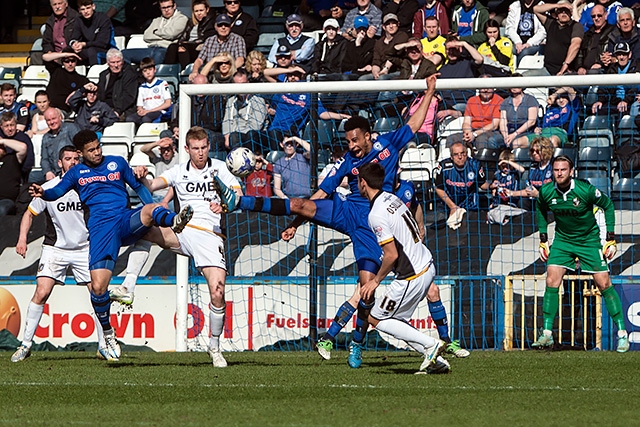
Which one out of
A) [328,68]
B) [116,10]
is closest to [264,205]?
[328,68]

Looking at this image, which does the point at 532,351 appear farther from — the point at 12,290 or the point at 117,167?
the point at 12,290

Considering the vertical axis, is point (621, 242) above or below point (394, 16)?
below

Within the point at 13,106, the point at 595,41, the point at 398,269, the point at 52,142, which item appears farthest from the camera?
the point at 13,106

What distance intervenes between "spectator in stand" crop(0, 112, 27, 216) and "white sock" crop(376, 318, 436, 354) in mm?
9511

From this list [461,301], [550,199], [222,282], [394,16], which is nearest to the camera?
[222,282]

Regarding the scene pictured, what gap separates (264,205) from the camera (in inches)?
410

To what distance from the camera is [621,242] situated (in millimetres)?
13719

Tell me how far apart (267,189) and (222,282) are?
4.12m

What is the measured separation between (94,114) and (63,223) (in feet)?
18.6

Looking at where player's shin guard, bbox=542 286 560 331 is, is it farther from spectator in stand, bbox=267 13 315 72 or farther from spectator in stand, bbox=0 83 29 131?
spectator in stand, bbox=0 83 29 131

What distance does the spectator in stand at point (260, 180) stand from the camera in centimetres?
1466

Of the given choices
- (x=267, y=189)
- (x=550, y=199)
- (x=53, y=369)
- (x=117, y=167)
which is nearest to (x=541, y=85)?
(x=550, y=199)

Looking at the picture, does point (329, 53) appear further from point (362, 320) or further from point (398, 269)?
point (398, 269)

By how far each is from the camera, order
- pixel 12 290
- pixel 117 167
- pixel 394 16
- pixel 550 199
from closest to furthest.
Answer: pixel 117 167
pixel 550 199
pixel 12 290
pixel 394 16
